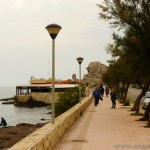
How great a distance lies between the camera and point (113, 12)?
67.7 ft

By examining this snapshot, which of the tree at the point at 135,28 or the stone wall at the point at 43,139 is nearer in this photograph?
the stone wall at the point at 43,139

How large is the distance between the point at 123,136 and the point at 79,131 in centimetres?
217

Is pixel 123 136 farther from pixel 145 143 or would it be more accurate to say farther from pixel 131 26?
pixel 131 26

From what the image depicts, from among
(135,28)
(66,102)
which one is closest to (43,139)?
(135,28)

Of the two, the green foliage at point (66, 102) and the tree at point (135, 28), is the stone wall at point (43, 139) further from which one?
the green foliage at point (66, 102)

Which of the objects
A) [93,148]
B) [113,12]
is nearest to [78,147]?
[93,148]

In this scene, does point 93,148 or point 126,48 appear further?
point 126,48

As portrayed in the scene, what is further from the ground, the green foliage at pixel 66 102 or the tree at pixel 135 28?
the tree at pixel 135 28

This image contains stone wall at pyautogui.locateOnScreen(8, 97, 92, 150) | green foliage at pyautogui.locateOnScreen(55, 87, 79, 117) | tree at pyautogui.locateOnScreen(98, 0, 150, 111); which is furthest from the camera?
green foliage at pyautogui.locateOnScreen(55, 87, 79, 117)

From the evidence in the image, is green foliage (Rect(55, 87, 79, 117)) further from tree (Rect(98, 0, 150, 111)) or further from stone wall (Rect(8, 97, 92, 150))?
stone wall (Rect(8, 97, 92, 150))

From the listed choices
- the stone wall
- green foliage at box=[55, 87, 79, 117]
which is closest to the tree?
the stone wall

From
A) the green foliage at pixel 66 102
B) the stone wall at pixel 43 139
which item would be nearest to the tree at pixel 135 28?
the stone wall at pixel 43 139

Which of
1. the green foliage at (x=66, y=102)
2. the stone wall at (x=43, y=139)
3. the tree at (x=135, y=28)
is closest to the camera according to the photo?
the stone wall at (x=43, y=139)

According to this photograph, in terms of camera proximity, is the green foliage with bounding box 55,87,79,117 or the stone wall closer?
the stone wall
